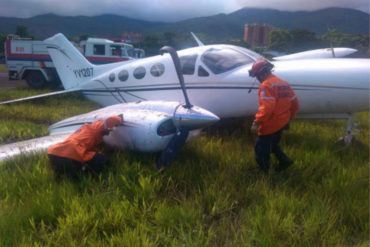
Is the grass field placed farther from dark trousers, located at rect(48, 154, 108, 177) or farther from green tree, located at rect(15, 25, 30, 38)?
green tree, located at rect(15, 25, 30, 38)

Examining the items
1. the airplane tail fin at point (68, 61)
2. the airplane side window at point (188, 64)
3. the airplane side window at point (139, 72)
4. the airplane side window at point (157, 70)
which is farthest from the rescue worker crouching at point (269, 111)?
the airplane tail fin at point (68, 61)

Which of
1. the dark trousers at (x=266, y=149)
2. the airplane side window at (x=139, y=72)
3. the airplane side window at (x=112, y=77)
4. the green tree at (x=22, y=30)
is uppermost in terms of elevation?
the green tree at (x=22, y=30)

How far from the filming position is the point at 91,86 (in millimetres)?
8055

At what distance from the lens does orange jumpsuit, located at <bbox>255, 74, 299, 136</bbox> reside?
3.53m

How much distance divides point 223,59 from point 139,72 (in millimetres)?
2113

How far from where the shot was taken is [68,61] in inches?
365

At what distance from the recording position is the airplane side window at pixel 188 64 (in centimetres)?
573

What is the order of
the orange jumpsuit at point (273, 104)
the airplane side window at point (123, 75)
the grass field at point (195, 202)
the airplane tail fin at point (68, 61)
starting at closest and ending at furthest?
the grass field at point (195, 202)
the orange jumpsuit at point (273, 104)
the airplane side window at point (123, 75)
the airplane tail fin at point (68, 61)

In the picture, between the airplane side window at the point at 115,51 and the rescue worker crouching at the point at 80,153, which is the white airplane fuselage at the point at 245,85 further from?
the airplane side window at the point at 115,51

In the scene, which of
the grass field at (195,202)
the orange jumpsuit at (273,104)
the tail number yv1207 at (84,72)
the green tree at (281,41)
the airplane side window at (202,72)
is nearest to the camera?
the grass field at (195,202)

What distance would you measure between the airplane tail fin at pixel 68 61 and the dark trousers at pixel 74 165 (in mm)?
5547

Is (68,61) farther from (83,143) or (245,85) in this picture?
(245,85)

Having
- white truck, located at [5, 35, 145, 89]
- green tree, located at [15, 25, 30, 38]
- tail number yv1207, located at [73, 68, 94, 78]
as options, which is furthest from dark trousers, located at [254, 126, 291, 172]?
green tree, located at [15, 25, 30, 38]

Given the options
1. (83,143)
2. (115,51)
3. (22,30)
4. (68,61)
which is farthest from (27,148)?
(22,30)
